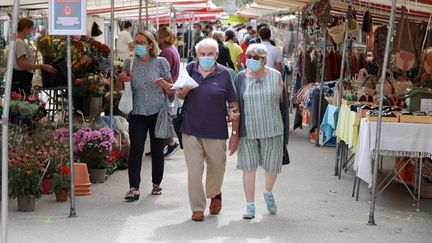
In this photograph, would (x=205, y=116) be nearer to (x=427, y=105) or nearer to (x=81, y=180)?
(x=81, y=180)

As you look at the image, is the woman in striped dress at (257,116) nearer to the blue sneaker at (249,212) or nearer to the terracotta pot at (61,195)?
the blue sneaker at (249,212)

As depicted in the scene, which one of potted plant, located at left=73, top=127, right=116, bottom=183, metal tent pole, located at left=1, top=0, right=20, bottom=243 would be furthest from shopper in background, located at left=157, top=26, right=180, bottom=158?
metal tent pole, located at left=1, top=0, right=20, bottom=243

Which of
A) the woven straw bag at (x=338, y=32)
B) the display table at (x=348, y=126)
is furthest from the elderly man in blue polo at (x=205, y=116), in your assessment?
the woven straw bag at (x=338, y=32)

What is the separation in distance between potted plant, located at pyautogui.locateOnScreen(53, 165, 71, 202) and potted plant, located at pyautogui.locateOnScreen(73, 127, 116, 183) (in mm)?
1073

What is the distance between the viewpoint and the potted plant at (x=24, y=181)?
8.38 metres

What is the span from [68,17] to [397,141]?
350cm

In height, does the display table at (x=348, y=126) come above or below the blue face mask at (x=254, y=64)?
below

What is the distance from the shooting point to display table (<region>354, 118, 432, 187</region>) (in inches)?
339

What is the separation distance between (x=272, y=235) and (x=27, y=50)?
574 centimetres

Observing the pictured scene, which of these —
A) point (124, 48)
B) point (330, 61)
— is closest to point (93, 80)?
point (330, 61)

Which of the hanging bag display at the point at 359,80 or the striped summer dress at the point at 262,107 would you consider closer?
the striped summer dress at the point at 262,107

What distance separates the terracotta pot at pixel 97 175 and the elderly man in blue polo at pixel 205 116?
2358 millimetres

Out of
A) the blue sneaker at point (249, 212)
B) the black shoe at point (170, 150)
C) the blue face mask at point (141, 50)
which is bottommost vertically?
the black shoe at point (170, 150)

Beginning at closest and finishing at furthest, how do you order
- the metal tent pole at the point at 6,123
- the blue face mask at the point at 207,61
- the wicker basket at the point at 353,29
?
the metal tent pole at the point at 6,123 < the blue face mask at the point at 207,61 < the wicker basket at the point at 353,29
